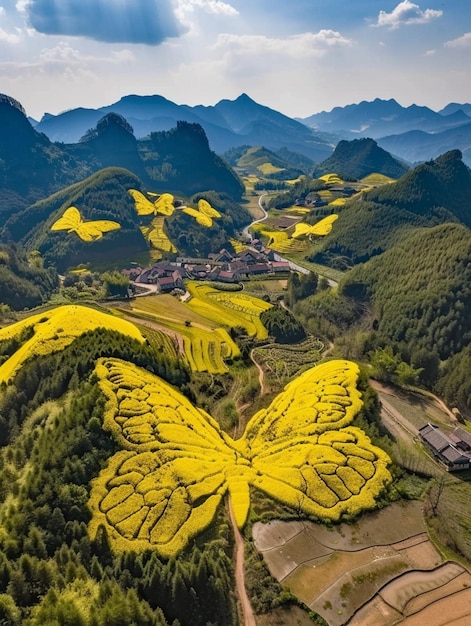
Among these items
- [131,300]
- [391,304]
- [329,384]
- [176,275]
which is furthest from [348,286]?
[329,384]

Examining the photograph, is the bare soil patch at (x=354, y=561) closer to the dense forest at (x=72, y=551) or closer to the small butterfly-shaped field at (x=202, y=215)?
the dense forest at (x=72, y=551)

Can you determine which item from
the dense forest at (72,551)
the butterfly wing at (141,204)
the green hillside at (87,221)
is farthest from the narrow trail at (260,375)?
the butterfly wing at (141,204)

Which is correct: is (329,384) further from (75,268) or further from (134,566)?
(75,268)

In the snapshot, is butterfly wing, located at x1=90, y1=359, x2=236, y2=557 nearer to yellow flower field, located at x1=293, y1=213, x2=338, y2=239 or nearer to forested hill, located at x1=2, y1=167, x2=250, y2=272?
forested hill, located at x1=2, y1=167, x2=250, y2=272

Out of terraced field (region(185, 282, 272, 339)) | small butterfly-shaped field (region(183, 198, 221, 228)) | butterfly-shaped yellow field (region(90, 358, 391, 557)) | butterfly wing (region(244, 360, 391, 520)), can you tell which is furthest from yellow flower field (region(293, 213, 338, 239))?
butterfly-shaped yellow field (region(90, 358, 391, 557))

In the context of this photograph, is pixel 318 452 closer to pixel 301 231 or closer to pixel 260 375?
pixel 260 375

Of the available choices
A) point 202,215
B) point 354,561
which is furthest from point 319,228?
point 354,561
